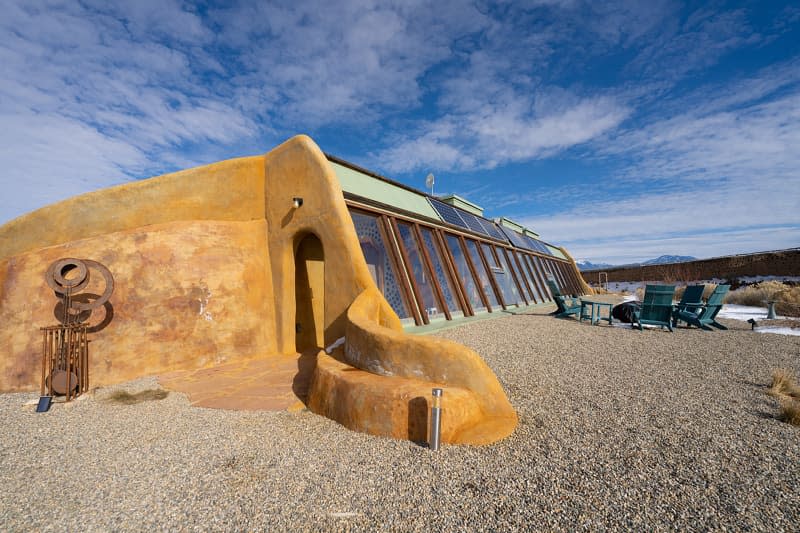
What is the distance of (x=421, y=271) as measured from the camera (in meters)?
8.96

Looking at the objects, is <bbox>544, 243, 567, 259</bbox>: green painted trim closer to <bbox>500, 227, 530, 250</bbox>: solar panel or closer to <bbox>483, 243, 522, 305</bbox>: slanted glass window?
<bbox>500, 227, 530, 250</bbox>: solar panel

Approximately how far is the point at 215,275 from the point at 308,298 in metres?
2.10

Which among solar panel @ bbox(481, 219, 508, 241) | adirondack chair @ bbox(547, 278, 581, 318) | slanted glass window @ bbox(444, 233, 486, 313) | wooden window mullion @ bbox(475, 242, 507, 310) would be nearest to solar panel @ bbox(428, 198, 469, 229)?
slanted glass window @ bbox(444, 233, 486, 313)

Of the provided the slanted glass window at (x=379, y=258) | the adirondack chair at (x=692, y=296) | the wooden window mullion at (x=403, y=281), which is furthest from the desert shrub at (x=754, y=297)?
the slanted glass window at (x=379, y=258)

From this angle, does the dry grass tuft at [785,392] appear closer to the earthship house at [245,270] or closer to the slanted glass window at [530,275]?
the earthship house at [245,270]

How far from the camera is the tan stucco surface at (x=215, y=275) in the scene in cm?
555

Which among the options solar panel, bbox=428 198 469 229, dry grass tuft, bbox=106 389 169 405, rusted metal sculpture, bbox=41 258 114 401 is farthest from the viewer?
solar panel, bbox=428 198 469 229

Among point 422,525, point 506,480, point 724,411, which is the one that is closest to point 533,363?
point 724,411

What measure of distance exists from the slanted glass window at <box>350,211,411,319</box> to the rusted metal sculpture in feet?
15.8

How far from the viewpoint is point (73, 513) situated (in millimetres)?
2621

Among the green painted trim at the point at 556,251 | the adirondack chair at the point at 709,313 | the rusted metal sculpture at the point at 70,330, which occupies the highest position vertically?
the green painted trim at the point at 556,251

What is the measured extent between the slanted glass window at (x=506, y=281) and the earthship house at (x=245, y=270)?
12.0 feet

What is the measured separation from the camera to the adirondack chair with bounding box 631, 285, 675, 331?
902 centimetres

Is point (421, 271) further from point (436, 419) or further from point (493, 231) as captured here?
point (493, 231)
